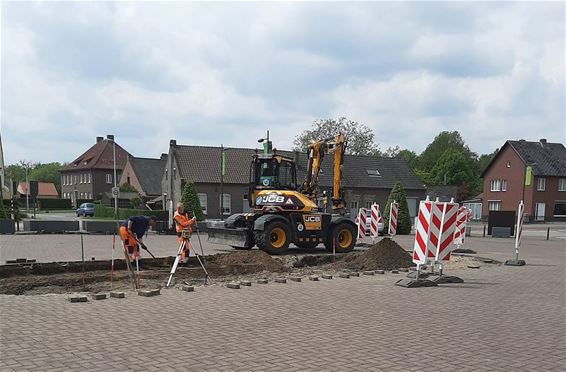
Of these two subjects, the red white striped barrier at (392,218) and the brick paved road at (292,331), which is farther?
the red white striped barrier at (392,218)

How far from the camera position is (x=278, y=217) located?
16.3 m

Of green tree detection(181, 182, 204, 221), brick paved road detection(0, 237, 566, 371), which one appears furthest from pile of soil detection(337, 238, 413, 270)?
green tree detection(181, 182, 204, 221)

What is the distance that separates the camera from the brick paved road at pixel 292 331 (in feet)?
16.5

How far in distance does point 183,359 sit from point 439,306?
15.5ft

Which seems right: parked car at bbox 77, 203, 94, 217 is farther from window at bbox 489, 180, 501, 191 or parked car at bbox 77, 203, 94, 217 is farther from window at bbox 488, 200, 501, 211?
window at bbox 489, 180, 501, 191

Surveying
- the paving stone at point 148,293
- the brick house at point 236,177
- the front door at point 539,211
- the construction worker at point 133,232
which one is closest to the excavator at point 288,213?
the construction worker at point 133,232

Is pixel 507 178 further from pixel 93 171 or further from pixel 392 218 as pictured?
pixel 93 171

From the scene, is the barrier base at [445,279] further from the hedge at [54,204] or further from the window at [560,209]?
the hedge at [54,204]

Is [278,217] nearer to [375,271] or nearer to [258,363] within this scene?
[375,271]

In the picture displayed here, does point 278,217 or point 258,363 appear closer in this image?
point 258,363

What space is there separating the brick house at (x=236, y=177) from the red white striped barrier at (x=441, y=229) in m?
32.9

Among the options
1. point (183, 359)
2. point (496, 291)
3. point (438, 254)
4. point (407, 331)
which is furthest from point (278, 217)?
point (183, 359)

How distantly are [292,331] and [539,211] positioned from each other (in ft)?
188

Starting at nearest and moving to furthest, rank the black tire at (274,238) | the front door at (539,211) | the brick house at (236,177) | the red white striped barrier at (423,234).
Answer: the red white striped barrier at (423,234) → the black tire at (274,238) → the brick house at (236,177) → the front door at (539,211)
